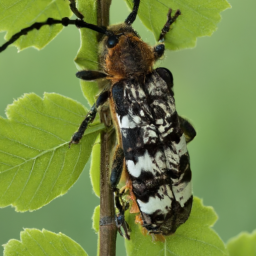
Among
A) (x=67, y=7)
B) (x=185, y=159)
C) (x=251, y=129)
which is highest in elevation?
(x=251, y=129)

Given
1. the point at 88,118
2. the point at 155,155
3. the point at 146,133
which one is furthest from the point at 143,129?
the point at 88,118

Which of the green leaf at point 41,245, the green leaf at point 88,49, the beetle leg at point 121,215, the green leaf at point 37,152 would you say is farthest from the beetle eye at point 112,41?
the green leaf at point 41,245

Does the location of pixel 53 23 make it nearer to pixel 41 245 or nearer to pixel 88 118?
pixel 88 118

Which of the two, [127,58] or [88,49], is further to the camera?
[127,58]

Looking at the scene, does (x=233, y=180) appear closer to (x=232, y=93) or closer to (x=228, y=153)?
(x=228, y=153)

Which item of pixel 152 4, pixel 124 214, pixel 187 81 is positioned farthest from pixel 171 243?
pixel 187 81

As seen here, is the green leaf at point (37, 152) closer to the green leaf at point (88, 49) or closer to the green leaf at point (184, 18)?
the green leaf at point (88, 49)
